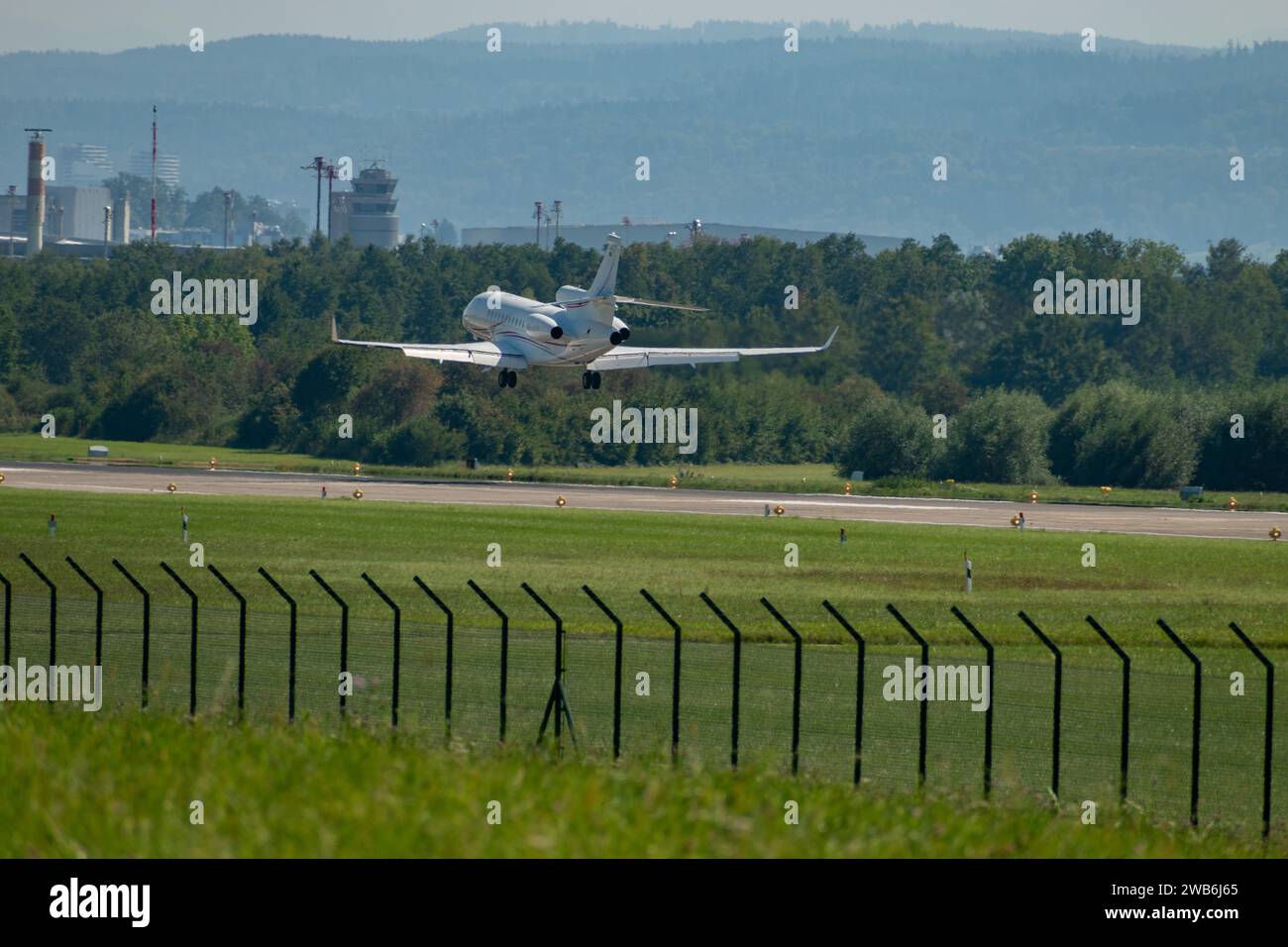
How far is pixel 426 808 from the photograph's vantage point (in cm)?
1898

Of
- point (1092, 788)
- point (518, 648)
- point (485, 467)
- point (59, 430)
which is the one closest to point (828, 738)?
point (1092, 788)

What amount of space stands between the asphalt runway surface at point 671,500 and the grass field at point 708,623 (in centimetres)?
717

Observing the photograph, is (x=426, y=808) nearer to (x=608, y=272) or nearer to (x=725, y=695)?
(x=725, y=695)

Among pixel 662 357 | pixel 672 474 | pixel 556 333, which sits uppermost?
pixel 556 333

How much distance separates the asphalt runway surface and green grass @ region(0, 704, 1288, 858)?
76.0 meters

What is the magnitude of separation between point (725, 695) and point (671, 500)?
7479cm

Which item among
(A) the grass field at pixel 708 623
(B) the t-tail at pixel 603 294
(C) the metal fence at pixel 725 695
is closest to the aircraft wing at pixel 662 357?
(B) the t-tail at pixel 603 294

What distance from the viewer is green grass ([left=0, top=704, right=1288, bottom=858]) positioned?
1808 centimetres

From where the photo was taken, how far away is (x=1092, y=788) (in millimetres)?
31922

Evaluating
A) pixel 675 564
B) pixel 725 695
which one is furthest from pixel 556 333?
pixel 725 695
